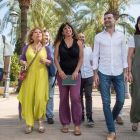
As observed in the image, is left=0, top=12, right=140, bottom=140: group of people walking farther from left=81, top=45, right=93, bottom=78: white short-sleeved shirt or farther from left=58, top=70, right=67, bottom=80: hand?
left=81, top=45, right=93, bottom=78: white short-sleeved shirt

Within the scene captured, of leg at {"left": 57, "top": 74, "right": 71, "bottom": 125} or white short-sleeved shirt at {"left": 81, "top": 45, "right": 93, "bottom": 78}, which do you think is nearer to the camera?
leg at {"left": 57, "top": 74, "right": 71, "bottom": 125}

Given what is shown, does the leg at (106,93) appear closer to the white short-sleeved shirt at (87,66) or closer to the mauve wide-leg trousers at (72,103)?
the mauve wide-leg trousers at (72,103)

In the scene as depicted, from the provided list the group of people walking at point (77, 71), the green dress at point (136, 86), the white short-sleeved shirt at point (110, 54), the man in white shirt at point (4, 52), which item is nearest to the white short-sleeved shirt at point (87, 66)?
the group of people walking at point (77, 71)

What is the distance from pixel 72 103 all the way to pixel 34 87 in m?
0.80

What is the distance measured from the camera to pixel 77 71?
3939mm

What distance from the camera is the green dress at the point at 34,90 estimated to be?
4051mm

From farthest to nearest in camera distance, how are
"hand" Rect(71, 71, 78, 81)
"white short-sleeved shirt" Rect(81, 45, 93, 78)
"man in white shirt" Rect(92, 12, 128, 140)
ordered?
"white short-sleeved shirt" Rect(81, 45, 93, 78) → "hand" Rect(71, 71, 78, 81) → "man in white shirt" Rect(92, 12, 128, 140)

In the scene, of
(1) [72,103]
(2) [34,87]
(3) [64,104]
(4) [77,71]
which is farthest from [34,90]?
(4) [77,71]

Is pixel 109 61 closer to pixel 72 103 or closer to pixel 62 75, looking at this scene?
pixel 62 75

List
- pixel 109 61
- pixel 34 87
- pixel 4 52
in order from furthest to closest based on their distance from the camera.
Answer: pixel 34 87, pixel 109 61, pixel 4 52

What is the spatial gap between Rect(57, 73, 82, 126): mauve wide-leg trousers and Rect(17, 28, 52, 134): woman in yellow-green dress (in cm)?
34

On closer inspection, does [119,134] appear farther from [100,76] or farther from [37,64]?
[37,64]

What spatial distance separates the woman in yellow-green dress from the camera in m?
4.04

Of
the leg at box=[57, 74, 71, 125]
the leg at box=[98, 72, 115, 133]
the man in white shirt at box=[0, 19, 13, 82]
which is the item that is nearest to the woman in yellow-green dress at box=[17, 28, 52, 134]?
the leg at box=[57, 74, 71, 125]
